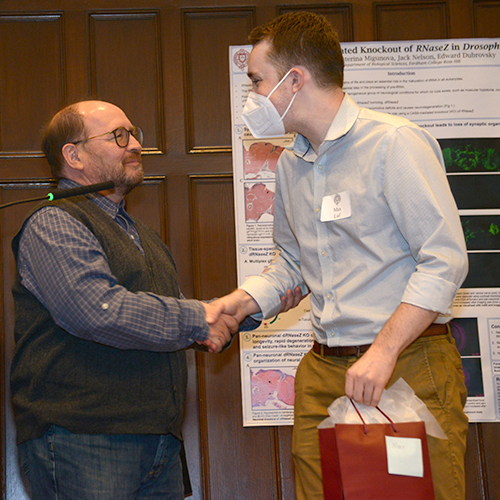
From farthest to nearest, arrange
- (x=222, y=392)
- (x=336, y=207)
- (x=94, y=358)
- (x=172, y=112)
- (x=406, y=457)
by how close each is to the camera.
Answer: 1. (x=172, y=112)
2. (x=222, y=392)
3. (x=94, y=358)
4. (x=336, y=207)
5. (x=406, y=457)

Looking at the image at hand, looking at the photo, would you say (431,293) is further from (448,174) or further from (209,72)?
(209,72)

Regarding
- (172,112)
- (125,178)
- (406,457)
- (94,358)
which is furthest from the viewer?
(172,112)

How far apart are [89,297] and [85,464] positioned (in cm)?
52

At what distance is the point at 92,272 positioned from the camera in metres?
1.80

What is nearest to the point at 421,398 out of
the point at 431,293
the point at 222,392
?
the point at 431,293

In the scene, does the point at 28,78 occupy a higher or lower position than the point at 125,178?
higher

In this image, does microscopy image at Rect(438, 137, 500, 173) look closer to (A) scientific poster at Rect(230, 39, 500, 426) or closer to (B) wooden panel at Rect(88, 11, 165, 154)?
(A) scientific poster at Rect(230, 39, 500, 426)

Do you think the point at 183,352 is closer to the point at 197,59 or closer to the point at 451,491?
the point at 451,491

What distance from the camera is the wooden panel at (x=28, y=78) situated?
10.1 ft

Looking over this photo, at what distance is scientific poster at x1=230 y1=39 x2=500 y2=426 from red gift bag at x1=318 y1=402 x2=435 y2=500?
1464 mm

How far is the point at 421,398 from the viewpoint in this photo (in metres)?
1.60

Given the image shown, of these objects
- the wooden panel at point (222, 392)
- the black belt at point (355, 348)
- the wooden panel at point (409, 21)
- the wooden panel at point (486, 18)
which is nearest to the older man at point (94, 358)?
the black belt at point (355, 348)

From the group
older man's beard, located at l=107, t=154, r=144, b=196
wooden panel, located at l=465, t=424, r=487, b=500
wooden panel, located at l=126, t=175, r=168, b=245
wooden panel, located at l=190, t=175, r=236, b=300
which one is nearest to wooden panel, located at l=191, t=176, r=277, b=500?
wooden panel, located at l=190, t=175, r=236, b=300

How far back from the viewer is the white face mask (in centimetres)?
194
